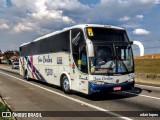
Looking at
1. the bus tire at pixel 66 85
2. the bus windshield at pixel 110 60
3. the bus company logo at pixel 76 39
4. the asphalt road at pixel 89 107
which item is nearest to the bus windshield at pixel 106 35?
the bus windshield at pixel 110 60

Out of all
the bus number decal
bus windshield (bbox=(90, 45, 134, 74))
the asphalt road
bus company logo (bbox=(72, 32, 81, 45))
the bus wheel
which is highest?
bus company logo (bbox=(72, 32, 81, 45))

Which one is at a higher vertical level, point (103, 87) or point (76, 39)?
point (76, 39)

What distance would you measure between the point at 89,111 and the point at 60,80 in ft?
19.8

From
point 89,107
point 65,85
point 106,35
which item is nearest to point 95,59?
point 106,35

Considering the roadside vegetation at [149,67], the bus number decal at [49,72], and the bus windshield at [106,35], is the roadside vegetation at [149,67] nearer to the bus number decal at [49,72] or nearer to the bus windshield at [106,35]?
the bus number decal at [49,72]

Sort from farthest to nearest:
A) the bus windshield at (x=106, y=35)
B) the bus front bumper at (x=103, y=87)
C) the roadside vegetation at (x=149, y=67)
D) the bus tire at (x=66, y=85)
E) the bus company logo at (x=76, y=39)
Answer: the roadside vegetation at (x=149, y=67)
the bus tire at (x=66, y=85)
the bus company logo at (x=76, y=39)
the bus windshield at (x=106, y=35)
the bus front bumper at (x=103, y=87)

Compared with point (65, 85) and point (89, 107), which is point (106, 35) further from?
point (65, 85)

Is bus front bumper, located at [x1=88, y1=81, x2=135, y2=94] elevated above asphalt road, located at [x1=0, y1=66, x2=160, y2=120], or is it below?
above

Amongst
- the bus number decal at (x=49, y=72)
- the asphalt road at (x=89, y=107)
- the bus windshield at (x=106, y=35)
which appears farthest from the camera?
the bus number decal at (x=49, y=72)

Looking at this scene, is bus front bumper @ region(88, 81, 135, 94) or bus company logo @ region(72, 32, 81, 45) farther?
bus company logo @ region(72, 32, 81, 45)

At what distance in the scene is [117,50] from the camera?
12727 millimetres

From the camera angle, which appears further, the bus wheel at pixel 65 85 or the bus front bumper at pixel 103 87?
the bus wheel at pixel 65 85

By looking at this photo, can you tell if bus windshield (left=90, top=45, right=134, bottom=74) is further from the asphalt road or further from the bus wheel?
the bus wheel

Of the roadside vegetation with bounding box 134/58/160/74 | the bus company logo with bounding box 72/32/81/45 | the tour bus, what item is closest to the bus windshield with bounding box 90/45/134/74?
the tour bus
